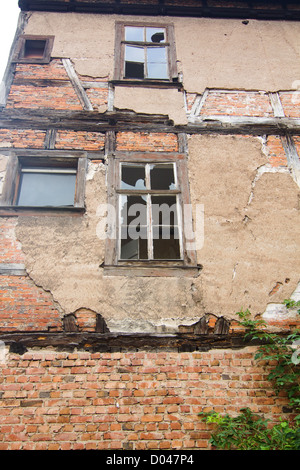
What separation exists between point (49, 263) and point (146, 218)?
4.59 ft

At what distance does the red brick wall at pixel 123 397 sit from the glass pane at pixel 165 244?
129 centimetres

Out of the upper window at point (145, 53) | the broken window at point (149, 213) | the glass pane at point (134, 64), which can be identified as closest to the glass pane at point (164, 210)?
the broken window at point (149, 213)

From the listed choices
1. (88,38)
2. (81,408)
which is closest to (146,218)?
(81,408)

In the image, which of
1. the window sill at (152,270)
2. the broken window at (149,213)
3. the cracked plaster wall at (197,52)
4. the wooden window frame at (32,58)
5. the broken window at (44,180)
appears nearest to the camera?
the window sill at (152,270)

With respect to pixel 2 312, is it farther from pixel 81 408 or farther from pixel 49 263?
pixel 81 408

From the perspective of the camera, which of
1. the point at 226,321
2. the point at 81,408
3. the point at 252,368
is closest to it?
the point at 81,408

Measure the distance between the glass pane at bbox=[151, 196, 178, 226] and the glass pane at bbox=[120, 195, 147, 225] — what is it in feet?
0.45

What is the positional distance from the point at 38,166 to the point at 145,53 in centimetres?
318

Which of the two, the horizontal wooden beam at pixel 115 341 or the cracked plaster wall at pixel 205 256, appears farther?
the cracked plaster wall at pixel 205 256

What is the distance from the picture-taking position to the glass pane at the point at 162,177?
505 centimetres

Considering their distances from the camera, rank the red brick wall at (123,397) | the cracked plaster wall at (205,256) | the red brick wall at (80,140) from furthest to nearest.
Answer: the red brick wall at (80,140), the cracked plaster wall at (205,256), the red brick wall at (123,397)

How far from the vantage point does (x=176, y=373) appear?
12.0 ft

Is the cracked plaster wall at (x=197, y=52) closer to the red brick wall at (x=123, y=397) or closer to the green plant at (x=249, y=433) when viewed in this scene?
the red brick wall at (x=123, y=397)

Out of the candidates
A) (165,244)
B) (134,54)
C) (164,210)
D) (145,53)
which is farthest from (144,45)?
(165,244)
